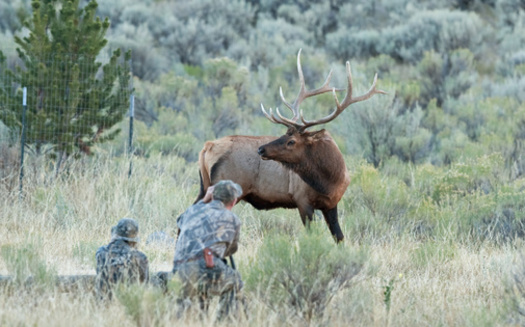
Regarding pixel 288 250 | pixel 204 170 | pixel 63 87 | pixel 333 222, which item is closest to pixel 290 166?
pixel 333 222

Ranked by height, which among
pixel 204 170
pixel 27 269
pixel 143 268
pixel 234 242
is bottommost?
pixel 27 269

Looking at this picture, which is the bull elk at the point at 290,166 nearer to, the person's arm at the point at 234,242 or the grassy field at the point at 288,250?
the grassy field at the point at 288,250

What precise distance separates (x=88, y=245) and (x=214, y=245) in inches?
112

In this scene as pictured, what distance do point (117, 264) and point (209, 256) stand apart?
0.86m

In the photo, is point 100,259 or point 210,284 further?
point 100,259

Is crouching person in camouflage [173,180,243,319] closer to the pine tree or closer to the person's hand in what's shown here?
the person's hand

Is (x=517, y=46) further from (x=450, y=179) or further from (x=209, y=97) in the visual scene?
(x=450, y=179)

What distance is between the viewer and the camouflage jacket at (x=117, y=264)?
6.11 m

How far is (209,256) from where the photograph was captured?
223 inches

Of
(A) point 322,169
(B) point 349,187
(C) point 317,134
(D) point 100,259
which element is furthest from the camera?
(B) point 349,187

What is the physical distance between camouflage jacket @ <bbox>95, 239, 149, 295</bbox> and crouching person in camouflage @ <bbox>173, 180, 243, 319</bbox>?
0.44m

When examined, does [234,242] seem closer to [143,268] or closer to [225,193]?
[225,193]

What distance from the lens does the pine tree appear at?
12062 mm

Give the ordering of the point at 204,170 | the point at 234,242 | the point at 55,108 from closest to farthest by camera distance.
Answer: the point at 234,242 → the point at 204,170 → the point at 55,108
